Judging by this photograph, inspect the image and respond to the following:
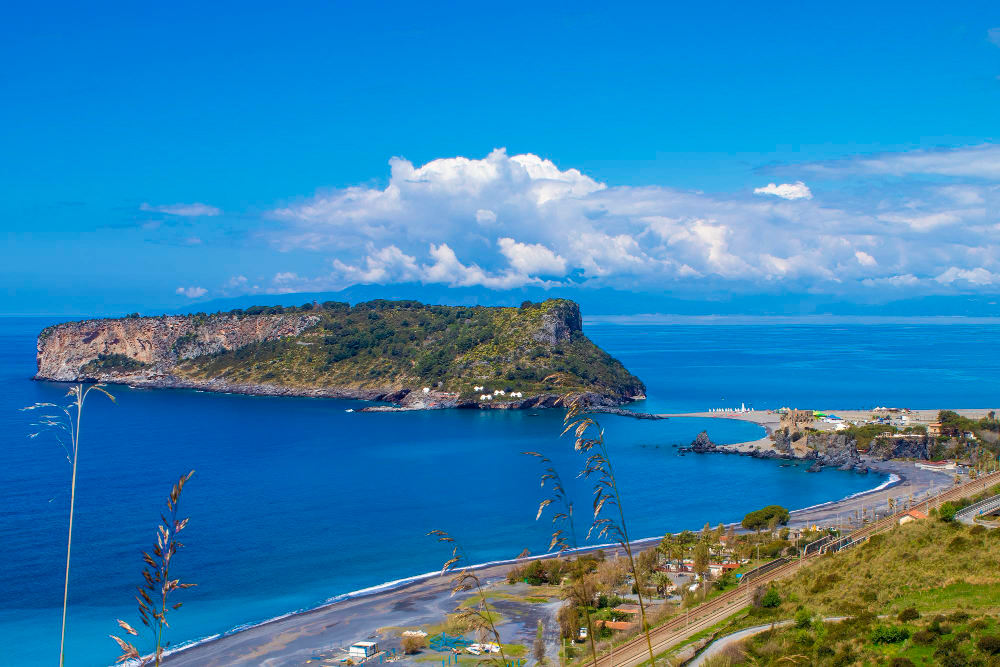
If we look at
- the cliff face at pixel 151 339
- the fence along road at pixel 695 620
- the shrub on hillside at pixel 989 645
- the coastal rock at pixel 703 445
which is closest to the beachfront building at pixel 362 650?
the fence along road at pixel 695 620

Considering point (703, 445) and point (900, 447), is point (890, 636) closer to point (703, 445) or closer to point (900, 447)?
point (703, 445)

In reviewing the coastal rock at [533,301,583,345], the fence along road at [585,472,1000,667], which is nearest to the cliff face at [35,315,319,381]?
the coastal rock at [533,301,583,345]

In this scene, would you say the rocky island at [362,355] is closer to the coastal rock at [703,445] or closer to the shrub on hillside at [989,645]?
the coastal rock at [703,445]

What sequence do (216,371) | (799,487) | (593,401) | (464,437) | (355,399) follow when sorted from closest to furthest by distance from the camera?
(799,487)
(464,437)
(593,401)
(355,399)
(216,371)

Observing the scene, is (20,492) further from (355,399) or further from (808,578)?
(355,399)

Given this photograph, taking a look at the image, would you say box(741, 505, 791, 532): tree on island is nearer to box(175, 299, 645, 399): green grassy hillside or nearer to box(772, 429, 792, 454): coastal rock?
box(772, 429, 792, 454): coastal rock

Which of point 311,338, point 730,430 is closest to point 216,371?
point 311,338
